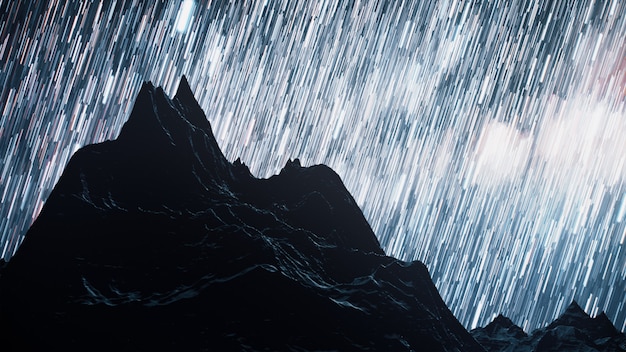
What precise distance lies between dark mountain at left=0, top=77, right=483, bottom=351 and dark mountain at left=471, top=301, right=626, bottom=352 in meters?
30.0

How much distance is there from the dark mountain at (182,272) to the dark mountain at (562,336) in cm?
2997

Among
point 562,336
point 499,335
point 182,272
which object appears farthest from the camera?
point 499,335

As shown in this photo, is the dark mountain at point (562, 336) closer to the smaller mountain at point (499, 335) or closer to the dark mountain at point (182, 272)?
the smaller mountain at point (499, 335)

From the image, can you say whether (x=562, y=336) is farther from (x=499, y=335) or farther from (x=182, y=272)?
(x=182, y=272)

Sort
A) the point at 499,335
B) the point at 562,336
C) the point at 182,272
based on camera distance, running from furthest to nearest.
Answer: the point at 499,335 < the point at 562,336 < the point at 182,272

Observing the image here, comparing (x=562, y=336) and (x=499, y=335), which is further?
Answer: (x=499, y=335)

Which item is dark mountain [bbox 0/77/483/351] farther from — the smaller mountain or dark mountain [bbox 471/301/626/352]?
dark mountain [bbox 471/301/626/352]

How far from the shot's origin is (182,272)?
43969mm

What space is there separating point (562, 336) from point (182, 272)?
70.9 m

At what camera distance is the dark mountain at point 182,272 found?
118 ft

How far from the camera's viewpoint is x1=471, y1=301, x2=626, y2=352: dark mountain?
70.7m

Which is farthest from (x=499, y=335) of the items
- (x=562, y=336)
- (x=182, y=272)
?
(x=182, y=272)

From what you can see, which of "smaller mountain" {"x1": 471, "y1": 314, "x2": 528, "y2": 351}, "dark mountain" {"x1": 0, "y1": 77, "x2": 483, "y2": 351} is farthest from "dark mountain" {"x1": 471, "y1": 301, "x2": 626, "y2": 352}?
"dark mountain" {"x1": 0, "y1": 77, "x2": 483, "y2": 351}

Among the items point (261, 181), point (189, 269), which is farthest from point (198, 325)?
point (261, 181)
